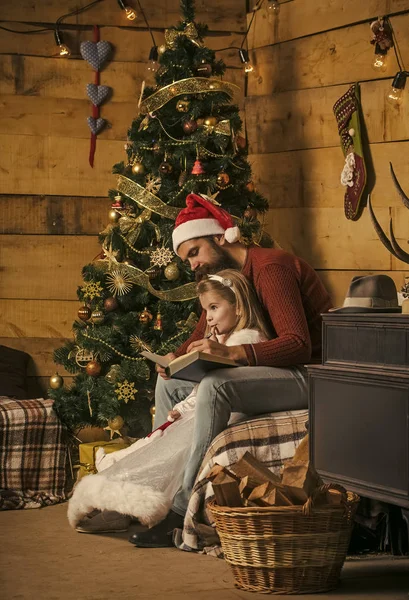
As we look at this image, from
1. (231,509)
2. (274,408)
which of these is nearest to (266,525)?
(231,509)

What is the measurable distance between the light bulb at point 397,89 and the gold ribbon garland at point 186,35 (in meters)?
0.95

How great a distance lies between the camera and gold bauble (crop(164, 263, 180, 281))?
474 centimetres

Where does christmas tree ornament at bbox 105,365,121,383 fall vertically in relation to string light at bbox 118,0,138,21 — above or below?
below

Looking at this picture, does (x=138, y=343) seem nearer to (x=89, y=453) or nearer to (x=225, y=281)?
(x=89, y=453)

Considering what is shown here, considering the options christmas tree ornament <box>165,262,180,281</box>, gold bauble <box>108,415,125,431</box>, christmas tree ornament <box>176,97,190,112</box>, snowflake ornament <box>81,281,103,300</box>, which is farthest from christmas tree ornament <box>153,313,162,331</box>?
christmas tree ornament <box>176,97,190,112</box>

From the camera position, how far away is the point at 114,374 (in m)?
4.76

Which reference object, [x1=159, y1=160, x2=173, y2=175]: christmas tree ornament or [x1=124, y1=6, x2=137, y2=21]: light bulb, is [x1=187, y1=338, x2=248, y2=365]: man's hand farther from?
[x1=124, y1=6, x2=137, y2=21]: light bulb

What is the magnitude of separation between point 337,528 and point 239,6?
3543 mm

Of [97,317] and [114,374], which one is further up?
[97,317]

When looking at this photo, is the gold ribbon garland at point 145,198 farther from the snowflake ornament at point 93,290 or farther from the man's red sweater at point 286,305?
A: the man's red sweater at point 286,305

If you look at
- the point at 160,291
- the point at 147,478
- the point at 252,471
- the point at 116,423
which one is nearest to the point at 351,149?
the point at 160,291

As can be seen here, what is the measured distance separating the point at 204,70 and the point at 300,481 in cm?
246

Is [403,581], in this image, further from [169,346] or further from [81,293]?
[81,293]

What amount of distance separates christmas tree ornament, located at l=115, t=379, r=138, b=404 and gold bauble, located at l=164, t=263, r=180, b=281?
1.73 feet
